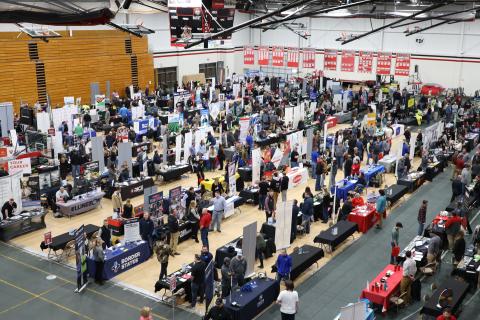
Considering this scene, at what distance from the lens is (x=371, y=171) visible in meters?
21.1

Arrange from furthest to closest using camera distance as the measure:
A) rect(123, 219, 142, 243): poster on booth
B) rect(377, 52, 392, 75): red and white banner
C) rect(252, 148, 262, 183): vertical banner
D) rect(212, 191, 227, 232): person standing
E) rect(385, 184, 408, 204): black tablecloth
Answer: rect(377, 52, 392, 75): red and white banner, rect(252, 148, 262, 183): vertical banner, rect(385, 184, 408, 204): black tablecloth, rect(212, 191, 227, 232): person standing, rect(123, 219, 142, 243): poster on booth

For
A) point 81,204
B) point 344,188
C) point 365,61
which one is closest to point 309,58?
point 365,61

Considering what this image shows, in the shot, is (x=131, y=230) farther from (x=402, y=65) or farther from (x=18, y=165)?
(x=402, y=65)

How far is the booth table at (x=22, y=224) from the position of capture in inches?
624

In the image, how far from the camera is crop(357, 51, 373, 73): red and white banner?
42.2 meters

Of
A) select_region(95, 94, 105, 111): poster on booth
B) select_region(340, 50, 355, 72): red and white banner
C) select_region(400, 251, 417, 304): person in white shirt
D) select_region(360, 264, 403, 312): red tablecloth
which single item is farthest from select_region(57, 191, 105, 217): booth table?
select_region(340, 50, 355, 72): red and white banner

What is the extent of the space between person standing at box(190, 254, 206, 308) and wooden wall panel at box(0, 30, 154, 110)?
2424cm

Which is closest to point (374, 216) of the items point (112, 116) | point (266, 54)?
point (112, 116)

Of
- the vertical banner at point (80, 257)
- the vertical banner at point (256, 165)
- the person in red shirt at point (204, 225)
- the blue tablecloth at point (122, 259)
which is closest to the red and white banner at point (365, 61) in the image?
the vertical banner at point (256, 165)

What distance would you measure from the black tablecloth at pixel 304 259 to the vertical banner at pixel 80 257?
17.4 feet

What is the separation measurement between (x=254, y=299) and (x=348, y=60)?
116 feet

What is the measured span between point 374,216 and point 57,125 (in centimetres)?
1761

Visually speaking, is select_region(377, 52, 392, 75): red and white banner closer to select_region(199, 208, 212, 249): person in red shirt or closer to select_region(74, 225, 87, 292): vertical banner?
select_region(199, 208, 212, 249): person in red shirt

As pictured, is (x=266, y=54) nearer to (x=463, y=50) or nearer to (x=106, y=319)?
(x=463, y=50)
